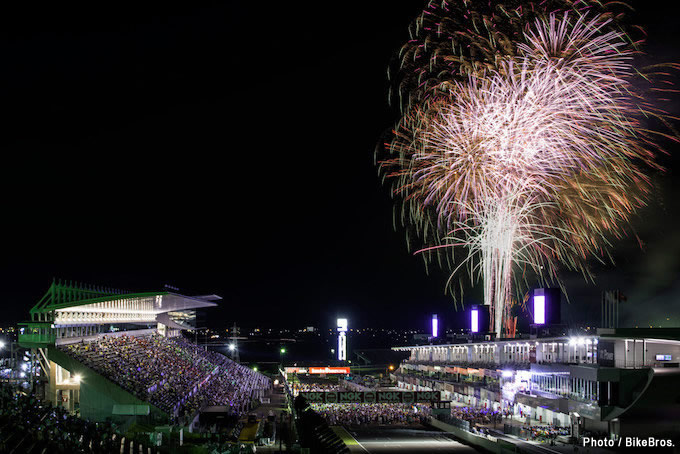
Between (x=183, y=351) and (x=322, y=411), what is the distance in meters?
18.8

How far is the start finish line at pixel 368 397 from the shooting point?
5169cm

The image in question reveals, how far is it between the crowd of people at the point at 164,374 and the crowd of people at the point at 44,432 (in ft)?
34.8

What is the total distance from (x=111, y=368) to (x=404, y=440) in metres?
18.1

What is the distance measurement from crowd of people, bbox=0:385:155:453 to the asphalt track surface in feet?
48.5

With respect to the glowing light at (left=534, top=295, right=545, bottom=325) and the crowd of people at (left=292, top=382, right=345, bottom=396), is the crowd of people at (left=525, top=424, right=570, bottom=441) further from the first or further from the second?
the crowd of people at (left=292, top=382, right=345, bottom=396)

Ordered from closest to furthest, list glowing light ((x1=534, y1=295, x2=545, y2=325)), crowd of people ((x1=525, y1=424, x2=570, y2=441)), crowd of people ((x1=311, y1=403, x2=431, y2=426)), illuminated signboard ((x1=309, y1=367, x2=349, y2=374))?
crowd of people ((x1=525, y1=424, x2=570, y2=441)) < glowing light ((x1=534, y1=295, x2=545, y2=325)) < crowd of people ((x1=311, y1=403, x2=431, y2=426)) < illuminated signboard ((x1=309, y1=367, x2=349, y2=374))

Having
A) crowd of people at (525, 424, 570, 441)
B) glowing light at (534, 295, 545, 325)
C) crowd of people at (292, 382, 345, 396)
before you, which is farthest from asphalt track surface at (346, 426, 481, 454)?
crowd of people at (292, 382, 345, 396)

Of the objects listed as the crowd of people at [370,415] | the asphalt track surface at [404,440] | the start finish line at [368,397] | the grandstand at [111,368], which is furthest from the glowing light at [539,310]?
the grandstand at [111,368]

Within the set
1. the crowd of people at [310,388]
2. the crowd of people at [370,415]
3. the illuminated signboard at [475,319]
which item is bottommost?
the crowd of people at [310,388]

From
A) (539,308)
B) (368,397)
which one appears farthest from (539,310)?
(368,397)

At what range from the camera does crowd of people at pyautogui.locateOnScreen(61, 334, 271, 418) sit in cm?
3950

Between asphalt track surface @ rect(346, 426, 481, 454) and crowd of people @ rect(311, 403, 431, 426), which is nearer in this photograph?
asphalt track surface @ rect(346, 426, 481, 454)

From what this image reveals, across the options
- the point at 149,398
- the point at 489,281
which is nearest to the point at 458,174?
the point at 489,281

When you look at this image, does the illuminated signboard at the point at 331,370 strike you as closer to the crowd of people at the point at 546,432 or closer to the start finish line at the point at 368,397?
the start finish line at the point at 368,397
